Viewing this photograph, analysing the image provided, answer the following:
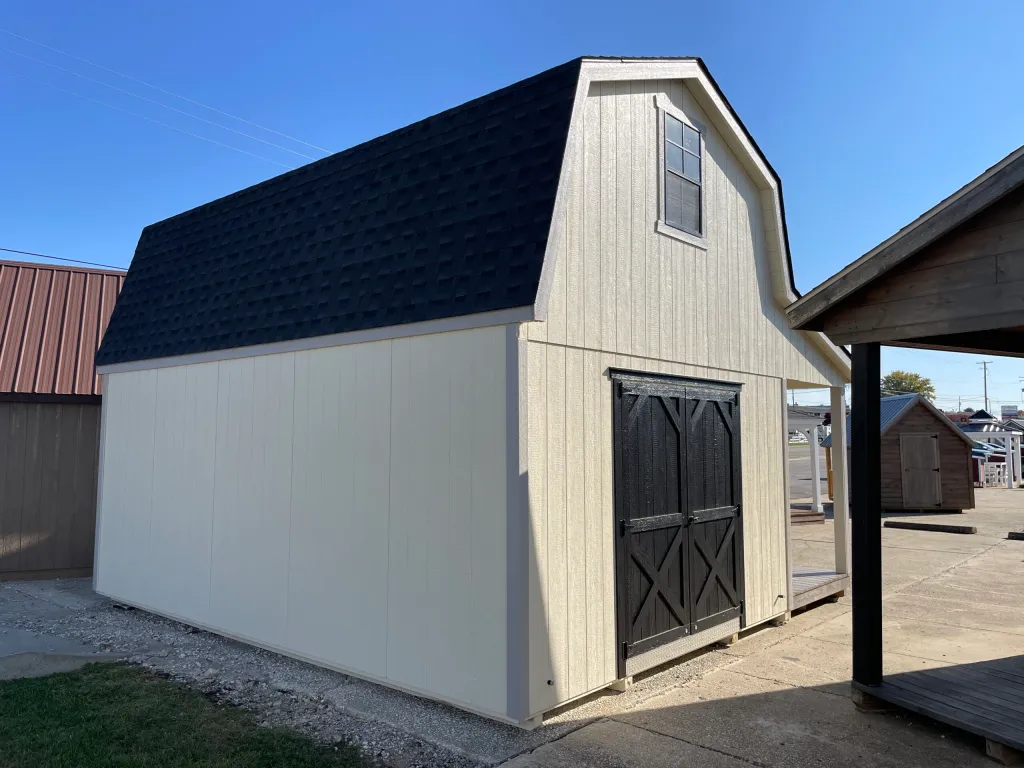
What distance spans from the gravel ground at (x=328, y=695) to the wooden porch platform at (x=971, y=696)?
1473mm

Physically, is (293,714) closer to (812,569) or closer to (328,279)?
(328,279)

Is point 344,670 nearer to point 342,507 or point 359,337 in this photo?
point 342,507

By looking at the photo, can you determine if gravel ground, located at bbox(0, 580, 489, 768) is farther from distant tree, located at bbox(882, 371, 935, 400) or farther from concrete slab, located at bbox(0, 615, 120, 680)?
distant tree, located at bbox(882, 371, 935, 400)

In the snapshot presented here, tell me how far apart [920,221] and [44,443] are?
34.5 ft

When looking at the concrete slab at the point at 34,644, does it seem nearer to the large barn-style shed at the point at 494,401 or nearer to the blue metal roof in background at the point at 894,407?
the large barn-style shed at the point at 494,401

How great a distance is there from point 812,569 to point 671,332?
514cm

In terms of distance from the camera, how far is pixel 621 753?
4.11 meters

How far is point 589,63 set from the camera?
513cm

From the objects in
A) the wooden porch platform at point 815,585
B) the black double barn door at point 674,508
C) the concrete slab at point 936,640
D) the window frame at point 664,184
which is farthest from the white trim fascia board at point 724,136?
the concrete slab at point 936,640

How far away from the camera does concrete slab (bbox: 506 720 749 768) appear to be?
13.0ft

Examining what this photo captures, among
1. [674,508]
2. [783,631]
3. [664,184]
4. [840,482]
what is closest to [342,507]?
[674,508]

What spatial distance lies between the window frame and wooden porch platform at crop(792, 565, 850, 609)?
3.84m

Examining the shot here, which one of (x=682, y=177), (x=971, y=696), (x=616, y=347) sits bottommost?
(x=971, y=696)

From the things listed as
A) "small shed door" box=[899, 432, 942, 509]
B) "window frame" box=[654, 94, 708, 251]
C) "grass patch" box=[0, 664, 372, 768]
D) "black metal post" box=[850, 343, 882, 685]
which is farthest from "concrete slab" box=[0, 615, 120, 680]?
→ "small shed door" box=[899, 432, 942, 509]
